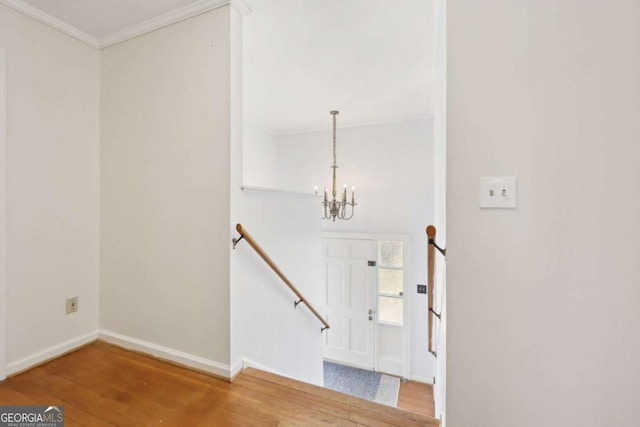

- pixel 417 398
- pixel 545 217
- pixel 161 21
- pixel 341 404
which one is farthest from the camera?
pixel 417 398

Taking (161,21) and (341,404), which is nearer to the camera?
(341,404)

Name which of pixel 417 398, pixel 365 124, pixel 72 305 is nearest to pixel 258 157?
pixel 365 124

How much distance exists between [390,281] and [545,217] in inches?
131

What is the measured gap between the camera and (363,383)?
3961 mm

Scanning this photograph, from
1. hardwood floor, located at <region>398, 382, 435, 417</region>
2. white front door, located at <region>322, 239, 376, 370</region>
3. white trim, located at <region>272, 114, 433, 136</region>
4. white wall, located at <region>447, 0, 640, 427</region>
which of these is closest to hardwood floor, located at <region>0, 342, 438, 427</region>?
white wall, located at <region>447, 0, 640, 427</region>

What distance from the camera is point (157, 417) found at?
1.40 m

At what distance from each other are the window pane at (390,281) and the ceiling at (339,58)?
2326 millimetres

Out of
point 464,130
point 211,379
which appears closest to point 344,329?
point 211,379

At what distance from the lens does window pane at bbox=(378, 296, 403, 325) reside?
4.09 m

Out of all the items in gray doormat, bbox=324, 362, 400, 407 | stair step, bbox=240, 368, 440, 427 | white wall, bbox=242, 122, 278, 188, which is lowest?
gray doormat, bbox=324, 362, 400, 407

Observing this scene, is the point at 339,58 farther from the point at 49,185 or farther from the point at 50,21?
the point at 49,185

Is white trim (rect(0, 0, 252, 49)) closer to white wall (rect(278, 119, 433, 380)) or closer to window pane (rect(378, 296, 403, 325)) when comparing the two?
white wall (rect(278, 119, 433, 380))

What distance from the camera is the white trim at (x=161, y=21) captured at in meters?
1.72

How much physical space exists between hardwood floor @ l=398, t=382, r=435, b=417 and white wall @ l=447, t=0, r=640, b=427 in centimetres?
286
